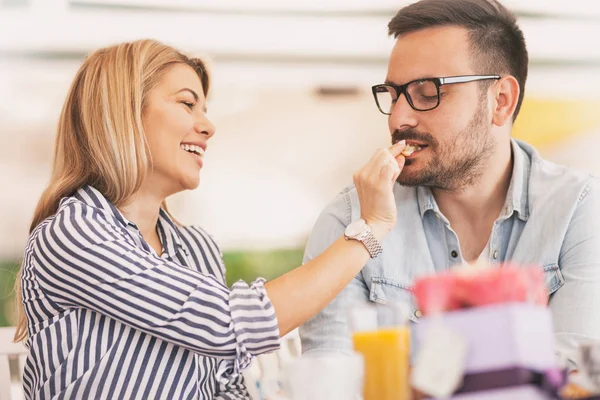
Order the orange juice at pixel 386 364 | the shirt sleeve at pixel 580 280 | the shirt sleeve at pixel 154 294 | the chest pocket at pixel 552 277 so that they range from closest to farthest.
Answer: the orange juice at pixel 386 364, the shirt sleeve at pixel 154 294, the shirt sleeve at pixel 580 280, the chest pocket at pixel 552 277

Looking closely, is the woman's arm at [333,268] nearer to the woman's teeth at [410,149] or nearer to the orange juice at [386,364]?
the woman's teeth at [410,149]

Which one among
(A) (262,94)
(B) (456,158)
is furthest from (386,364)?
(A) (262,94)

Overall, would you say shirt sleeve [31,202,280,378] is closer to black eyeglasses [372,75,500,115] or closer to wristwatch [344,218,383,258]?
wristwatch [344,218,383,258]

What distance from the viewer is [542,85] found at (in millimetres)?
3527

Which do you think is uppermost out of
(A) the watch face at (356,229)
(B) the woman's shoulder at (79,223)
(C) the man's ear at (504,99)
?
(C) the man's ear at (504,99)

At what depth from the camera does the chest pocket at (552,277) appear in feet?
5.54

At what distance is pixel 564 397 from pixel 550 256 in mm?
926

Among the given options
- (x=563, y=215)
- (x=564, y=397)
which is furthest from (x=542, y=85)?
(x=564, y=397)

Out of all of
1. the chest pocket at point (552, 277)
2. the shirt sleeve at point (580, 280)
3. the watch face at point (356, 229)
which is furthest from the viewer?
the chest pocket at point (552, 277)

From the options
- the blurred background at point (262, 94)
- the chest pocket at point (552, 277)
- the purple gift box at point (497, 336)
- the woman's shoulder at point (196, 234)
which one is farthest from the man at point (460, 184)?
the blurred background at point (262, 94)

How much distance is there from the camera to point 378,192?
1.49 meters

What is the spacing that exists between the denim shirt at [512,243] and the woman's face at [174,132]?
362mm

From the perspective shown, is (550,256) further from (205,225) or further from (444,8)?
(205,225)

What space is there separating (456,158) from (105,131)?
0.79m
